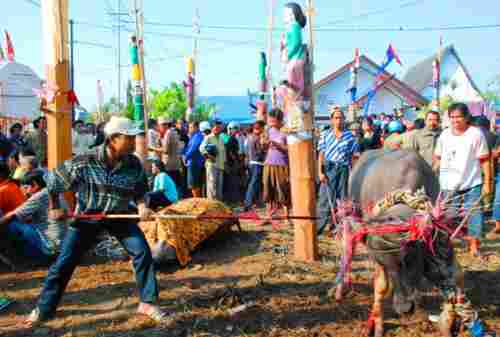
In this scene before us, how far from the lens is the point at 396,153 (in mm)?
4684

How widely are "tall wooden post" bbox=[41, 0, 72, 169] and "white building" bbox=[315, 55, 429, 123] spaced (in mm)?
25548

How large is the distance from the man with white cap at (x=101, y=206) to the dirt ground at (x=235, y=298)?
275 mm

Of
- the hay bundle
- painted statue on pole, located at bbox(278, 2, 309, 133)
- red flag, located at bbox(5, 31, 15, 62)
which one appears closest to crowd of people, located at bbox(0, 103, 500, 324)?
the hay bundle

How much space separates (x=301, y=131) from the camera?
5430 mm

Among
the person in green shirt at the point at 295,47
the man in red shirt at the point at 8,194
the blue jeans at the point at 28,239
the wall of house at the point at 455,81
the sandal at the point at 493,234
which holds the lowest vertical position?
the sandal at the point at 493,234

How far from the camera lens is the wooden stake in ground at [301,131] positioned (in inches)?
211

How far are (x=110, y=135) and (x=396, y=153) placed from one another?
2.77 metres

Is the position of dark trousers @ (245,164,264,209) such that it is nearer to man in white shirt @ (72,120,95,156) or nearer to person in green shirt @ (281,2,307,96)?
man in white shirt @ (72,120,95,156)

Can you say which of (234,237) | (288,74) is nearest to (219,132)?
(234,237)

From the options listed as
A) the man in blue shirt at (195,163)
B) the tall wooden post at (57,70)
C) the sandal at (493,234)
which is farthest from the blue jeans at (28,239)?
the sandal at (493,234)

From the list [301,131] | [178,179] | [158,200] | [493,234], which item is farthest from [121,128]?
[493,234]

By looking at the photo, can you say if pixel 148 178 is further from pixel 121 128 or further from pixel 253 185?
pixel 121 128

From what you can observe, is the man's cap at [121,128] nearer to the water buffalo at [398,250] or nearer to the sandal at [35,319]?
the sandal at [35,319]

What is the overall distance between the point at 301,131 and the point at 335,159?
174cm
